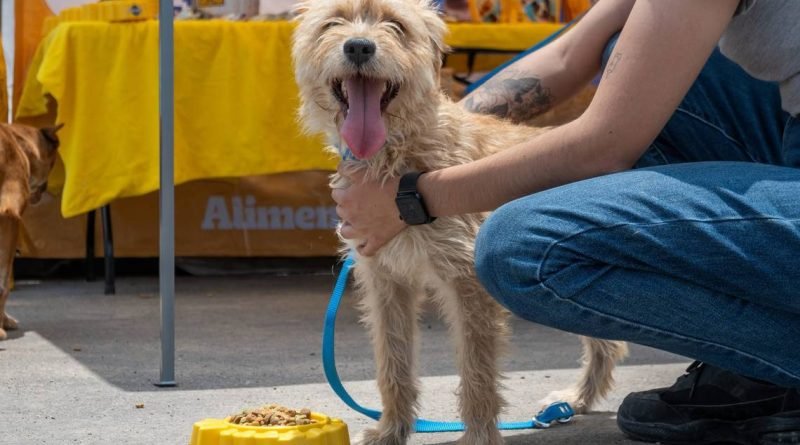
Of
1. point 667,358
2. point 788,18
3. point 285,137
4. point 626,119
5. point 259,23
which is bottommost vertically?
point 667,358

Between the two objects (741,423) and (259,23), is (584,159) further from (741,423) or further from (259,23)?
(259,23)

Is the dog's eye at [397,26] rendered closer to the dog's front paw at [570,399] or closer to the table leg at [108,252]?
the dog's front paw at [570,399]

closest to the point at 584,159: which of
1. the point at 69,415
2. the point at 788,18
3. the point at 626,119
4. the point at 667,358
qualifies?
the point at 626,119

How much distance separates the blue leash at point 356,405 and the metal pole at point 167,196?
2.53 ft

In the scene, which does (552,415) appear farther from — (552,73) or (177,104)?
(177,104)

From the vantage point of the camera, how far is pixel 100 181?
5438mm

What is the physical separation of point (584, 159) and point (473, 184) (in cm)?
26

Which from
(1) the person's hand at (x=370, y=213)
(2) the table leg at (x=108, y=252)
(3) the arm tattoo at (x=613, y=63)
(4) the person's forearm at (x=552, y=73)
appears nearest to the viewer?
(3) the arm tattoo at (x=613, y=63)

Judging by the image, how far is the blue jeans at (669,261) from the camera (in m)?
2.03

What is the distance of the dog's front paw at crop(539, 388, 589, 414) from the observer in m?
3.28

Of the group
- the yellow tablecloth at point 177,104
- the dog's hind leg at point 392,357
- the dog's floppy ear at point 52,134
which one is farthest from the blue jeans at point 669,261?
the dog's floppy ear at point 52,134

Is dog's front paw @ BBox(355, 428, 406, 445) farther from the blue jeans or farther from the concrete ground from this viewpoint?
the blue jeans

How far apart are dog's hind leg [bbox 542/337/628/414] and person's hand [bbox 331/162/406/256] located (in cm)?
97

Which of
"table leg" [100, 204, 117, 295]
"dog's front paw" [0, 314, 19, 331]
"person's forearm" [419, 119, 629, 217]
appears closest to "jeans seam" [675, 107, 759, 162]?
"person's forearm" [419, 119, 629, 217]
